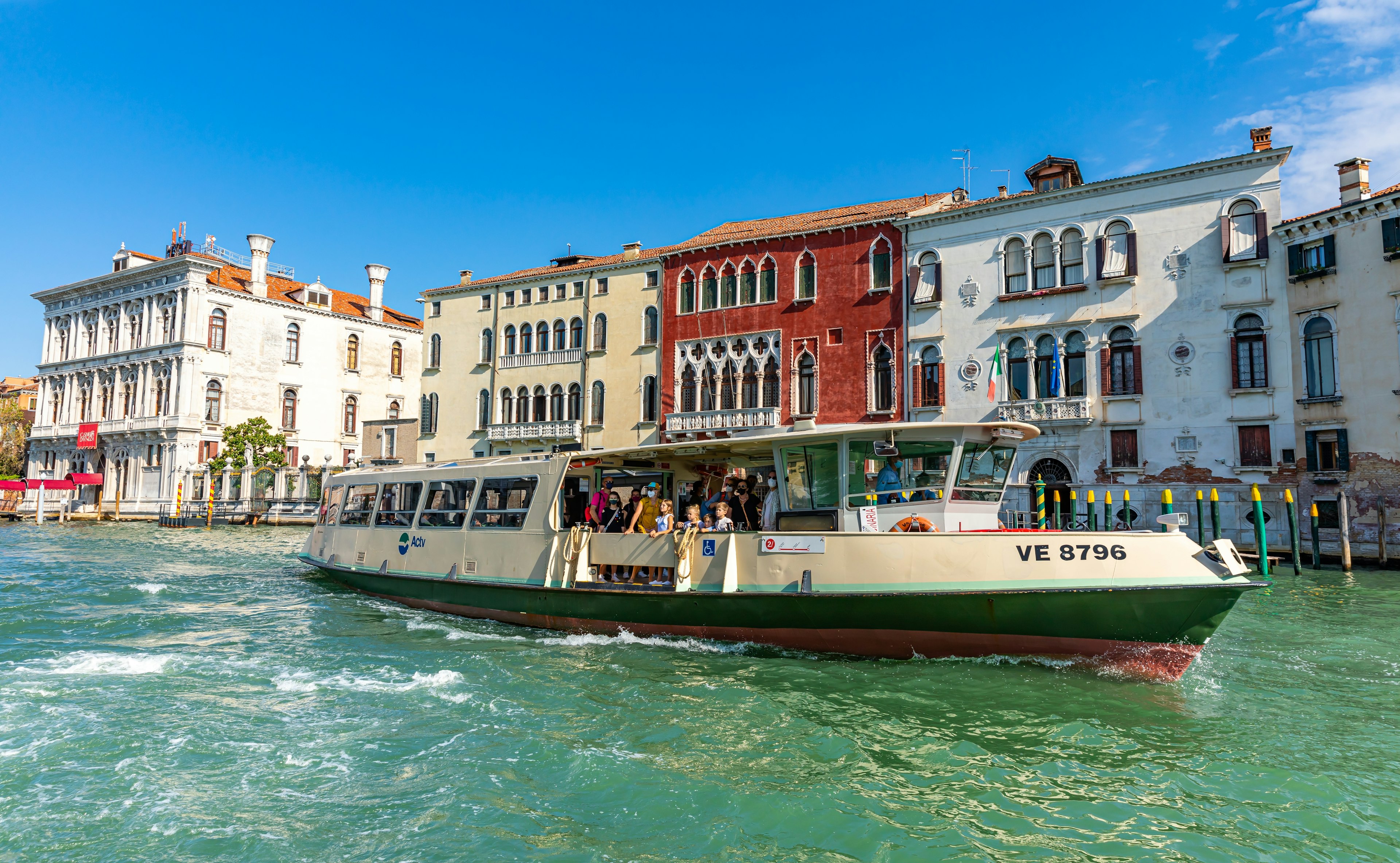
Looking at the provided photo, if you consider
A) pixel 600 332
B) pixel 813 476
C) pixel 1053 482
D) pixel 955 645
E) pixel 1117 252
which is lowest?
pixel 955 645

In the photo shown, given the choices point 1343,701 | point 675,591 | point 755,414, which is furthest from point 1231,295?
point 675,591

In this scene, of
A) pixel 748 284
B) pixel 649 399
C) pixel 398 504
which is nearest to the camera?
pixel 398 504

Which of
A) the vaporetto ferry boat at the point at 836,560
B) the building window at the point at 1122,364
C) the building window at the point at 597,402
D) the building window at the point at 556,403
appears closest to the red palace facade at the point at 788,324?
the building window at the point at 597,402

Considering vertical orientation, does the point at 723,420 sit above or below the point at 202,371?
below

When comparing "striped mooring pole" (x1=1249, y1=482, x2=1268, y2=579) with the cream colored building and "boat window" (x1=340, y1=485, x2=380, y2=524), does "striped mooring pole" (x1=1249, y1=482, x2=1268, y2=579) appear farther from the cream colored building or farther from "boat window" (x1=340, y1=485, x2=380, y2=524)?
the cream colored building

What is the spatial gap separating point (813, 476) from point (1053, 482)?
19208 millimetres

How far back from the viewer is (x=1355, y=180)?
23906 millimetres

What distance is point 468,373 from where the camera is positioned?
1596 inches

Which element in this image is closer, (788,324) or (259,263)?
(788,324)

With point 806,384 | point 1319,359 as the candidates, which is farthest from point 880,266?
point 1319,359

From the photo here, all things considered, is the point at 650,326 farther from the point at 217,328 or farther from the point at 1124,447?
the point at 217,328

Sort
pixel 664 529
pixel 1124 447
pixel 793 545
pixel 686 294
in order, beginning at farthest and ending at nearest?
pixel 686 294 → pixel 1124 447 → pixel 664 529 → pixel 793 545

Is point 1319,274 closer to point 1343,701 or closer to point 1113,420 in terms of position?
point 1113,420

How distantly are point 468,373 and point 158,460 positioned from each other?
79.8 ft
